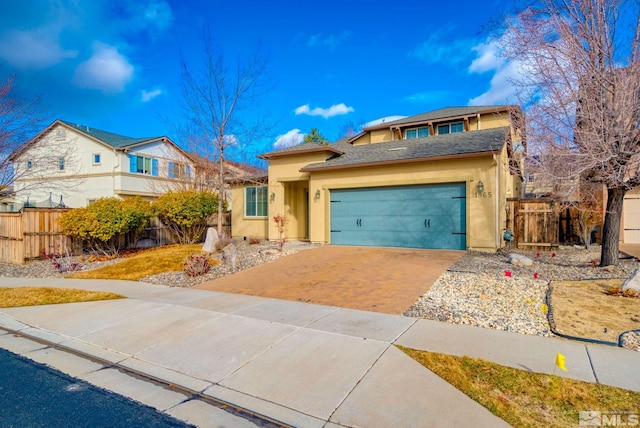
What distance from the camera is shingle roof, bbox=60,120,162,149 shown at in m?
25.8

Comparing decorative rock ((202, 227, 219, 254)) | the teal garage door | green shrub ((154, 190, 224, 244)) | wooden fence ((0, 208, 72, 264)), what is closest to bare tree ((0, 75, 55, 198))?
wooden fence ((0, 208, 72, 264))

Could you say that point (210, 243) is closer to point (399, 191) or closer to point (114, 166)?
point (399, 191)

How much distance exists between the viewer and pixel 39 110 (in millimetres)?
14508

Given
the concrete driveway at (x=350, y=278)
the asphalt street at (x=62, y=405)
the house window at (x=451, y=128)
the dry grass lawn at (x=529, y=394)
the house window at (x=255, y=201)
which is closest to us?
the dry grass lawn at (x=529, y=394)

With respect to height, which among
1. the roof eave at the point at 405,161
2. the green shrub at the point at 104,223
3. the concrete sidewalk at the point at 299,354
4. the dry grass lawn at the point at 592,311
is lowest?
the concrete sidewalk at the point at 299,354

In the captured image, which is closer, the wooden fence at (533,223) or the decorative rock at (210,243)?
the wooden fence at (533,223)

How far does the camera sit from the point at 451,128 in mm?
19953

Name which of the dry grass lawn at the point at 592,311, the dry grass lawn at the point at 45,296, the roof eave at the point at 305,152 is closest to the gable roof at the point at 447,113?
the roof eave at the point at 305,152

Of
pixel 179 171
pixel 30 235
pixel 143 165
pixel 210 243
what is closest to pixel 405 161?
pixel 210 243

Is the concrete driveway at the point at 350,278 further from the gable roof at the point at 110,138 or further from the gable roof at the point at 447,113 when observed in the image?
the gable roof at the point at 110,138

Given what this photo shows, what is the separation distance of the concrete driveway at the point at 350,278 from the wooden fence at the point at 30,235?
856cm

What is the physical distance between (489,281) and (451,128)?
47.4ft

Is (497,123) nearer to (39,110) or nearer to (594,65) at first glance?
(594,65)

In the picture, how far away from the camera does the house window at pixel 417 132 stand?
20.3 meters
